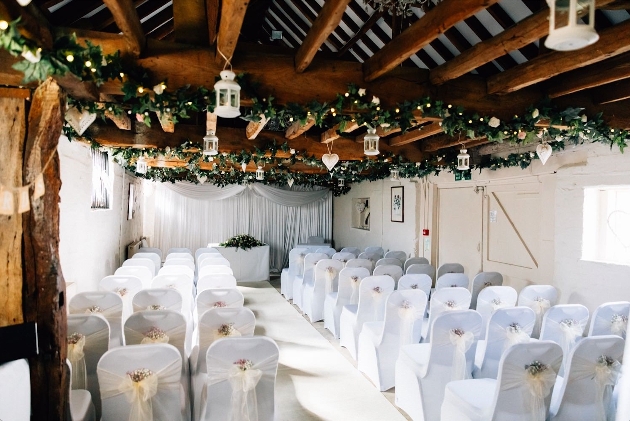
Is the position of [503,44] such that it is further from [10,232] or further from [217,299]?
[217,299]

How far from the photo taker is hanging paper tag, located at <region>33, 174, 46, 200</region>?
2664mm

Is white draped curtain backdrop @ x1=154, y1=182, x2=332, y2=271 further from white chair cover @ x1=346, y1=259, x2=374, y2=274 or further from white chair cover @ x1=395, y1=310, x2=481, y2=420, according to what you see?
white chair cover @ x1=395, y1=310, x2=481, y2=420

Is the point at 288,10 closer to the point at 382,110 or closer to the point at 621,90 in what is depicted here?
→ the point at 382,110

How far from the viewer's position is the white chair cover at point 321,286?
7.14m

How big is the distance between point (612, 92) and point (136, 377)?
15.0 ft

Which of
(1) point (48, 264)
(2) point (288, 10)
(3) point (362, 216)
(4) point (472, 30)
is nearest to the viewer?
(1) point (48, 264)

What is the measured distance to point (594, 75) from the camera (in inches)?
129

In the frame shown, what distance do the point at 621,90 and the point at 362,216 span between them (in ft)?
30.2

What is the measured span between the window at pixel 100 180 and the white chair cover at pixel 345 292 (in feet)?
12.8

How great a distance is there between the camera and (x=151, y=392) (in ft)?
9.00

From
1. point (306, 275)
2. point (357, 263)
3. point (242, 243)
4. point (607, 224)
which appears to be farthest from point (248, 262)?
point (607, 224)

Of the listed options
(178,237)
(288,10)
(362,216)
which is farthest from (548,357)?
(178,237)

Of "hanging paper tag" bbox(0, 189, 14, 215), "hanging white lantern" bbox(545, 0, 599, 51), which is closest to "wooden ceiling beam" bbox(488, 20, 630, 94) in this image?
"hanging white lantern" bbox(545, 0, 599, 51)

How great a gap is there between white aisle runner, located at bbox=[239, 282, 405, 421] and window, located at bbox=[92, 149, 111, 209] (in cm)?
327
